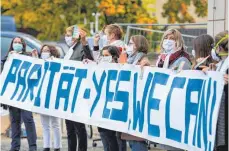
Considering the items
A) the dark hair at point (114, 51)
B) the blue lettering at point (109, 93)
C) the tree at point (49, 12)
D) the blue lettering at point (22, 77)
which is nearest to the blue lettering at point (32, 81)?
the blue lettering at point (22, 77)

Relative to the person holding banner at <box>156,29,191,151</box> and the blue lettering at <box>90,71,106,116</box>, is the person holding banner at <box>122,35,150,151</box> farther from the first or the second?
the blue lettering at <box>90,71,106,116</box>

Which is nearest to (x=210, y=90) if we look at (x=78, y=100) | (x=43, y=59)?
(x=78, y=100)

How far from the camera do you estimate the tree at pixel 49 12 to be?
33.6 m

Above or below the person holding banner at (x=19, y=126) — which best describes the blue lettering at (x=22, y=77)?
above

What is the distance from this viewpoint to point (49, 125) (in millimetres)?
11508

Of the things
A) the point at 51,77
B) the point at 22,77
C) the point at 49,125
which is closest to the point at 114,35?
the point at 51,77

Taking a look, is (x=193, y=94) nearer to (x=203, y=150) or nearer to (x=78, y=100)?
(x=203, y=150)

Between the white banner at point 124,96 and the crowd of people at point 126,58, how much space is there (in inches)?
4.7

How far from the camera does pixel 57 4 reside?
3375 cm

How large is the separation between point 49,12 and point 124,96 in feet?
86.9

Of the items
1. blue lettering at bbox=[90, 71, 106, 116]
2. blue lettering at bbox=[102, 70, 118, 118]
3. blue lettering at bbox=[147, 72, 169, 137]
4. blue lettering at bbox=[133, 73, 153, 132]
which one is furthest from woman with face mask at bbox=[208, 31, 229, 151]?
blue lettering at bbox=[90, 71, 106, 116]

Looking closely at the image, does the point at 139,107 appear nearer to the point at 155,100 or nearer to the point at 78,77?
the point at 155,100

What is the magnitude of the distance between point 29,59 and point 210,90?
14.6ft

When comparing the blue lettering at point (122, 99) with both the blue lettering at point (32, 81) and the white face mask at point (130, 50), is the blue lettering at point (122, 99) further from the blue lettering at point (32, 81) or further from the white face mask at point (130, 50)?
the blue lettering at point (32, 81)
